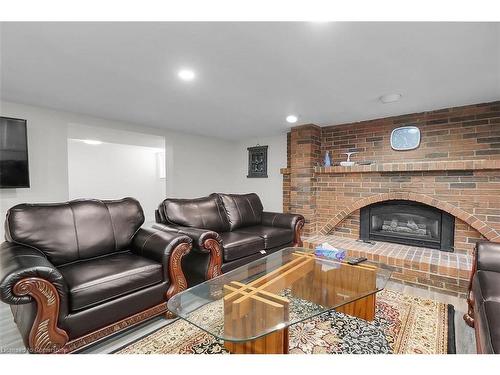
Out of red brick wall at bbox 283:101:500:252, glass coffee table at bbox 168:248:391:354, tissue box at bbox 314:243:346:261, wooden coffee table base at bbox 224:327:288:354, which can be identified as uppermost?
red brick wall at bbox 283:101:500:252

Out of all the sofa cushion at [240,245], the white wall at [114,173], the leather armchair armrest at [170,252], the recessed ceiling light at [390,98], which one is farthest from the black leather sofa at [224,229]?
the white wall at [114,173]

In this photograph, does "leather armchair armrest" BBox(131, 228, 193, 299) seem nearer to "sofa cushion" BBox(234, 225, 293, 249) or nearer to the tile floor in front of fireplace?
the tile floor in front of fireplace

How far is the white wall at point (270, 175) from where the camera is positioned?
4.28 m

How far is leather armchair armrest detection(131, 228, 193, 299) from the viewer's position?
6.24ft

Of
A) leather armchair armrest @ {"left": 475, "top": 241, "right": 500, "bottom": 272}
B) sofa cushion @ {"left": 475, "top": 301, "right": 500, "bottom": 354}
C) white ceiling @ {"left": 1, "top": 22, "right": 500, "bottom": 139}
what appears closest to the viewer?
sofa cushion @ {"left": 475, "top": 301, "right": 500, "bottom": 354}

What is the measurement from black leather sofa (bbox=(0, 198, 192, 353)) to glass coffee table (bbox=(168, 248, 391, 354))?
449mm

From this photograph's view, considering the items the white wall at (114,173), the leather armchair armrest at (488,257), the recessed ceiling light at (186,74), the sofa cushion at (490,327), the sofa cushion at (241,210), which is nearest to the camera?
the sofa cushion at (490,327)

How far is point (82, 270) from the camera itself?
1680 millimetres

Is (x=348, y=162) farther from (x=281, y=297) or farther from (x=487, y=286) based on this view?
(x=281, y=297)

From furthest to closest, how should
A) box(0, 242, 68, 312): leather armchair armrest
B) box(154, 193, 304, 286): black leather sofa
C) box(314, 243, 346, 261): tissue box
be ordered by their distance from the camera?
box(154, 193, 304, 286): black leather sofa < box(314, 243, 346, 261): tissue box < box(0, 242, 68, 312): leather armchair armrest

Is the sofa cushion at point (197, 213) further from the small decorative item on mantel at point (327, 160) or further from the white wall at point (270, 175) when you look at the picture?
the small decorative item on mantel at point (327, 160)

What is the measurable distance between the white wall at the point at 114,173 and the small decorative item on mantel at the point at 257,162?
326 cm

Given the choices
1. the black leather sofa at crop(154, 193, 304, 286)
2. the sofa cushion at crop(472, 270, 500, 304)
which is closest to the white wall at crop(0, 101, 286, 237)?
the black leather sofa at crop(154, 193, 304, 286)
